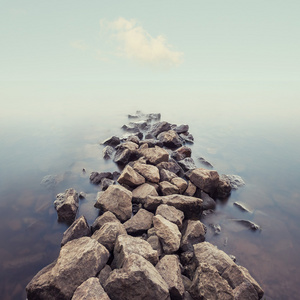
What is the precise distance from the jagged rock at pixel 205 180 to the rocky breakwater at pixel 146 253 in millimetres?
40

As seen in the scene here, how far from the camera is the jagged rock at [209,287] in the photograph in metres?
3.97

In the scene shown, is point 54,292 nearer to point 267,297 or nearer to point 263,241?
point 267,297

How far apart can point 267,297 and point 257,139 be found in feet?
56.1

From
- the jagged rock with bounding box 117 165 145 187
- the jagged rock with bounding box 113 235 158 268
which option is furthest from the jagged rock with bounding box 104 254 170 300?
the jagged rock with bounding box 117 165 145 187

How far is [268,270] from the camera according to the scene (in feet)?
19.4

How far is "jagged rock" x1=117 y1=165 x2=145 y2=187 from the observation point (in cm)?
816

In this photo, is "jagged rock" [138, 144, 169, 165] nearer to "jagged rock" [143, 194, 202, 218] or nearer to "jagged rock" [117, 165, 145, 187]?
"jagged rock" [117, 165, 145, 187]

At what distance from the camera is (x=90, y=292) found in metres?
3.68

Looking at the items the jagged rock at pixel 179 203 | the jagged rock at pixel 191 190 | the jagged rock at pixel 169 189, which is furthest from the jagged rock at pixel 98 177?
the jagged rock at pixel 191 190

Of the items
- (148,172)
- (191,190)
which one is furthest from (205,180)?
(148,172)

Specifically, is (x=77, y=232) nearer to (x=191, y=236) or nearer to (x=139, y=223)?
(x=139, y=223)

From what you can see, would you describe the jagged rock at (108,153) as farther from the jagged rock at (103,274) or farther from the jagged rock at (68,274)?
the jagged rock at (103,274)

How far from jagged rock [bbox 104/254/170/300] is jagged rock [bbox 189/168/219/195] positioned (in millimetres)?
4968

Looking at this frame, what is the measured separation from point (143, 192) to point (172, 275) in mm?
3580
